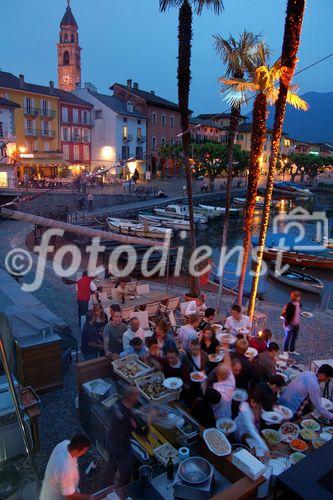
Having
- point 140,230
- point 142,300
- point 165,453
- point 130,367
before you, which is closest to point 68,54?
point 140,230

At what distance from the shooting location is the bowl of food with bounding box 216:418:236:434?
5.44 meters

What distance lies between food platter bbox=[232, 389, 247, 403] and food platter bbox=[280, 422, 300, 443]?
0.66 metres

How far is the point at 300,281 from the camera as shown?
2295 centimetres

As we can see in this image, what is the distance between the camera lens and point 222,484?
477 cm

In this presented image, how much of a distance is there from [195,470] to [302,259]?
1007 inches

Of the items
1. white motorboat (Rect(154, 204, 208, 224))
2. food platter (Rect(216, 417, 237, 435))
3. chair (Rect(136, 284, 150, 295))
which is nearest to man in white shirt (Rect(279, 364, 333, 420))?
food platter (Rect(216, 417, 237, 435))

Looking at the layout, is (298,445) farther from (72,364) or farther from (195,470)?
(72,364)

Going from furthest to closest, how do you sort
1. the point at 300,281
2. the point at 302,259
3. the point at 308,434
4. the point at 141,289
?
the point at 302,259
the point at 300,281
the point at 141,289
the point at 308,434

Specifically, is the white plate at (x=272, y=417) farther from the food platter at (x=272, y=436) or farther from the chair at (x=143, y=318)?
the chair at (x=143, y=318)

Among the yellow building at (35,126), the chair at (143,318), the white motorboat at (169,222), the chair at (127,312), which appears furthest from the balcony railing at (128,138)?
the chair at (143,318)

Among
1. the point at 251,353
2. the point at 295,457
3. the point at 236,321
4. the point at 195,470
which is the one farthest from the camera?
the point at 236,321

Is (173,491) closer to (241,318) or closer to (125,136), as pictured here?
(241,318)

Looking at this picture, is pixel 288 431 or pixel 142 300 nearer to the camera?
pixel 288 431

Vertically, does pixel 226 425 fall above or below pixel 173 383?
below
